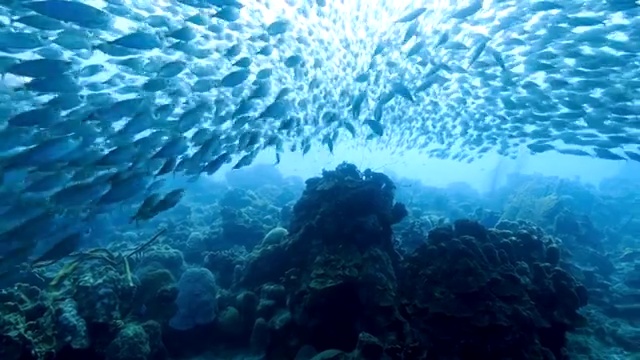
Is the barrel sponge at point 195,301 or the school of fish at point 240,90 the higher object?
the school of fish at point 240,90

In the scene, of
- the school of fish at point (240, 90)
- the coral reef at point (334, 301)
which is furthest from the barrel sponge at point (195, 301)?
the school of fish at point (240, 90)

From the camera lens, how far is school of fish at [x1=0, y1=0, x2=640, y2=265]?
702 cm

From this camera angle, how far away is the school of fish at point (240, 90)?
23.0 feet

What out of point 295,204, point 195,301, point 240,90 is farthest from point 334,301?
point 240,90

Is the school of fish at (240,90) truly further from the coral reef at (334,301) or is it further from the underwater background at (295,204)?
the coral reef at (334,301)

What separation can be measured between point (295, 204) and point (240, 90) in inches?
144

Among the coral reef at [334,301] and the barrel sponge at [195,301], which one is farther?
the barrel sponge at [195,301]

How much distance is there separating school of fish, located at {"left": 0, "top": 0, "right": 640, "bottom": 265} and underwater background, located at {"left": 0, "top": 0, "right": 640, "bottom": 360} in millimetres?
58

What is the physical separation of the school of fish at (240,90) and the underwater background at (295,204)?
0.06 m

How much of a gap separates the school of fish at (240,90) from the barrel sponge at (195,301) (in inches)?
77.4

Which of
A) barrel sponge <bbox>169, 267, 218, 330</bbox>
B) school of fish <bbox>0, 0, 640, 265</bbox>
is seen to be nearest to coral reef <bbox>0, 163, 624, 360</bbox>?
barrel sponge <bbox>169, 267, 218, 330</bbox>

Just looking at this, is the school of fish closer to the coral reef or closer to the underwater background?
the underwater background

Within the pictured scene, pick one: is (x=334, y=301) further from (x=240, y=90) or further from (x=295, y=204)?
(x=240, y=90)

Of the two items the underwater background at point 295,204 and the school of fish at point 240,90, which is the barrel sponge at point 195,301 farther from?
the school of fish at point 240,90
